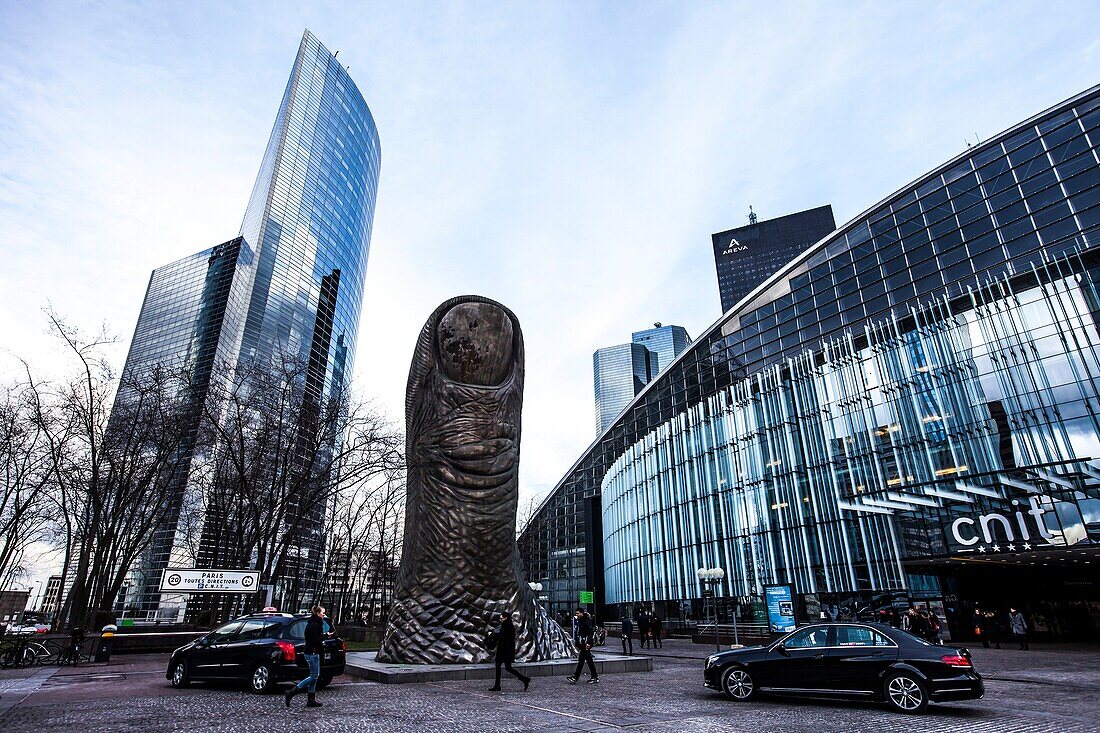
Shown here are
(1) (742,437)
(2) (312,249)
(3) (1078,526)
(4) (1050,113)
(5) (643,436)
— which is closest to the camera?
(3) (1078,526)

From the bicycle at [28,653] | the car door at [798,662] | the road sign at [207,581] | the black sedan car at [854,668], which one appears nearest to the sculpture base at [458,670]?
the black sedan car at [854,668]

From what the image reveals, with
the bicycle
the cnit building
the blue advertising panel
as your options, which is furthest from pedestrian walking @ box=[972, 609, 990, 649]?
the bicycle

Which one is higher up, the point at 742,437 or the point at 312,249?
the point at 312,249

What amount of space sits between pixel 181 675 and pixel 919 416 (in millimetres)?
33003

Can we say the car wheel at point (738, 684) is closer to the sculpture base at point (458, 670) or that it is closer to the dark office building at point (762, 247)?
the sculpture base at point (458, 670)

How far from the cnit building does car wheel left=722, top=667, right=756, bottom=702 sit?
21221 millimetres

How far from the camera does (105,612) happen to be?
24.1 meters

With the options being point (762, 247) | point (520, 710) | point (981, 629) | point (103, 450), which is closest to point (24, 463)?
point (103, 450)

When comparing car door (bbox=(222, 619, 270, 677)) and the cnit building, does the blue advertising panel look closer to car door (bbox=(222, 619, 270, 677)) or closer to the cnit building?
the cnit building

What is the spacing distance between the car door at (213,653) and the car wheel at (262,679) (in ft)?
2.20

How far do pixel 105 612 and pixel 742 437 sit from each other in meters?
34.5

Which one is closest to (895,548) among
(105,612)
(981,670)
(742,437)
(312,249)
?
(742,437)

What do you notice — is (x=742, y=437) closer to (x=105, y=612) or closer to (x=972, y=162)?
(x=972, y=162)

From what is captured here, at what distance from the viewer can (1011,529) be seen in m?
24.6
